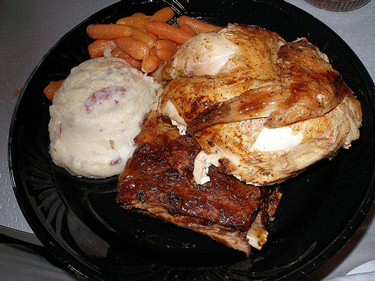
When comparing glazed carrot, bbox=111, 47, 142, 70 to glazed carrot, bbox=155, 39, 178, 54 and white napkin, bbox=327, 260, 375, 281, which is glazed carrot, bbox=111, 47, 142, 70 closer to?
glazed carrot, bbox=155, 39, 178, 54

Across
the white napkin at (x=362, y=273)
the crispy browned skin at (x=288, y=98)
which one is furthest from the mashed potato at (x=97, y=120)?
the white napkin at (x=362, y=273)

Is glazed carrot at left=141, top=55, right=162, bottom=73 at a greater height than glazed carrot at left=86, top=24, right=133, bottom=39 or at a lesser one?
lesser

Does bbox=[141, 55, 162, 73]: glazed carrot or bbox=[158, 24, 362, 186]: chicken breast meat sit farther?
bbox=[141, 55, 162, 73]: glazed carrot

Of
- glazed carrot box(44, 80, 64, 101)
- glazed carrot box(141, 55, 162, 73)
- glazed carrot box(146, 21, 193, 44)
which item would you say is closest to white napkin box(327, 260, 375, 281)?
glazed carrot box(141, 55, 162, 73)

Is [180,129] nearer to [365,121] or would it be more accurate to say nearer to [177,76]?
[177,76]

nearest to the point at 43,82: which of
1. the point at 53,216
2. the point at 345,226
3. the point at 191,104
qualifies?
the point at 53,216

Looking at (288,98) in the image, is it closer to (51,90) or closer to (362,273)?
→ (362,273)
